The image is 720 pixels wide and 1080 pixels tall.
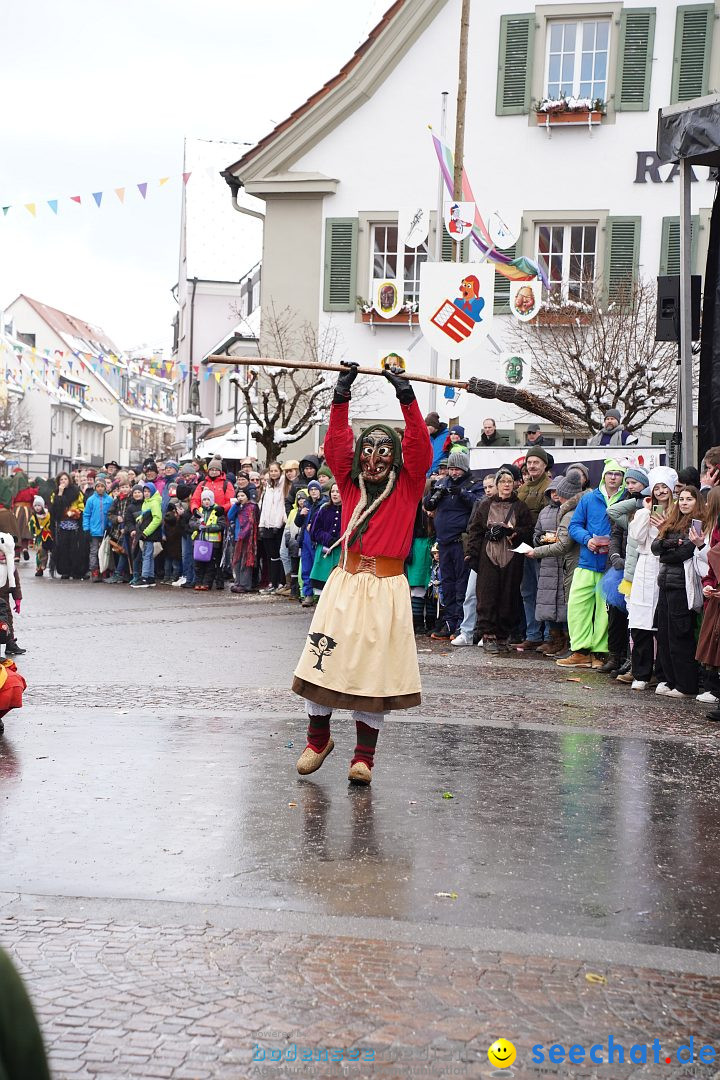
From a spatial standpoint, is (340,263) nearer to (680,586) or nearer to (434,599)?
(434,599)

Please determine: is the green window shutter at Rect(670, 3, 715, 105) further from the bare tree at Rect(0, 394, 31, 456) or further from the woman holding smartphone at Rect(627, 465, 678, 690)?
the bare tree at Rect(0, 394, 31, 456)

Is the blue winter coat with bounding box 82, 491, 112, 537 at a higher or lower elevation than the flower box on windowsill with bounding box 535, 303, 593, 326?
lower

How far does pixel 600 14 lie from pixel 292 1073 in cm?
2329

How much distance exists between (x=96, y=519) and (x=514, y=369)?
24.8 ft

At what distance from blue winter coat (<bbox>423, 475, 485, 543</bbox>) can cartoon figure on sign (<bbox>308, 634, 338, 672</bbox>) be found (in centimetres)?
741

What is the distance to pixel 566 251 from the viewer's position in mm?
24031

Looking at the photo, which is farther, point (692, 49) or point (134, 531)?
point (692, 49)

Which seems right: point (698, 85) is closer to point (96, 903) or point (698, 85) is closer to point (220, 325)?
point (96, 903)

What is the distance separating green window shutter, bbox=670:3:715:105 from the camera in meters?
23.0

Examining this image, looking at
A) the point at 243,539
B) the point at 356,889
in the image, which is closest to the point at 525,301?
the point at 243,539

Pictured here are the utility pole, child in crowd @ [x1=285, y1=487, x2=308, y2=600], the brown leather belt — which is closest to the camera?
the brown leather belt

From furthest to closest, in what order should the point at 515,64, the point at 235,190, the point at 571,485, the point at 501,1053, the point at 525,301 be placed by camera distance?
the point at 235,190, the point at 515,64, the point at 525,301, the point at 571,485, the point at 501,1053

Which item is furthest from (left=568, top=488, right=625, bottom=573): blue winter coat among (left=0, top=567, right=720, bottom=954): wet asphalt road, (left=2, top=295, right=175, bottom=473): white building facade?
(left=2, top=295, right=175, bottom=473): white building facade

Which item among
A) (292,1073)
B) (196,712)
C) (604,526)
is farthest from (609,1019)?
(604,526)
